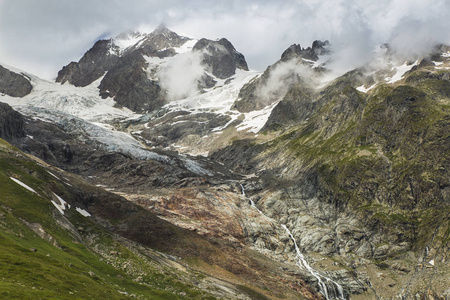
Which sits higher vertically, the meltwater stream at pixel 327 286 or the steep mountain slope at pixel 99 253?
the steep mountain slope at pixel 99 253

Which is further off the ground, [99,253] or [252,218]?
[252,218]

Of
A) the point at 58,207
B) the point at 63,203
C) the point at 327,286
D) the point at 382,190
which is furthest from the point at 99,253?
the point at 382,190

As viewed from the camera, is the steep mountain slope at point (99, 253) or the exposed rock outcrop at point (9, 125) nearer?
the steep mountain slope at point (99, 253)

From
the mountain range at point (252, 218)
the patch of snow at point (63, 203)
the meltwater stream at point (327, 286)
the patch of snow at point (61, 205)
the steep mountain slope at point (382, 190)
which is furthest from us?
the steep mountain slope at point (382, 190)

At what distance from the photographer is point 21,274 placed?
101 feet

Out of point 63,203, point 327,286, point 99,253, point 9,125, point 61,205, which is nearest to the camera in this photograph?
point 99,253

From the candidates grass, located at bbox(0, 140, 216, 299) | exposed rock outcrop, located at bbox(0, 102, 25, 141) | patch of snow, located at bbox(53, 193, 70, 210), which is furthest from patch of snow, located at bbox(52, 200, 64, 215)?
exposed rock outcrop, located at bbox(0, 102, 25, 141)

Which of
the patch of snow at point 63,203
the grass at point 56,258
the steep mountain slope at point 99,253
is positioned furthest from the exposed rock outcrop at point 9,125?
the patch of snow at point 63,203

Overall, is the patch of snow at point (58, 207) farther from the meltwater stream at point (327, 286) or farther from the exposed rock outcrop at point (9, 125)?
the exposed rock outcrop at point (9, 125)

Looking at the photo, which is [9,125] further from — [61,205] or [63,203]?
[61,205]

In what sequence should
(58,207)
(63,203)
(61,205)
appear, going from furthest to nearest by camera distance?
(63,203) → (61,205) → (58,207)

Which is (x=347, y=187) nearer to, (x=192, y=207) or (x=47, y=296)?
(x=192, y=207)

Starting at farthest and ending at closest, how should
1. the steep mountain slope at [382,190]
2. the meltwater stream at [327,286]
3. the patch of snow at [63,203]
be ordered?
the steep mountain slope at [382,190], the meltwater stream at [327,286], the patch of snow at [63,203]

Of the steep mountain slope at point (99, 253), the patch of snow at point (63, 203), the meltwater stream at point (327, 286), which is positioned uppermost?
the patch of snow at point (63, 203)
